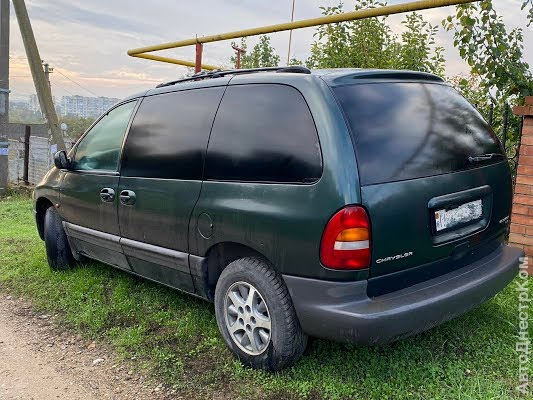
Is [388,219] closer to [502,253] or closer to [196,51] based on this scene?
[502,253]

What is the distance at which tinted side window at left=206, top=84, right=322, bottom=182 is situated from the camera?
2578mm

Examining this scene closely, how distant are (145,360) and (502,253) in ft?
7.99

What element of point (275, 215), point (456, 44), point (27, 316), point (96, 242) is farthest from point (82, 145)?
point (456, 44)

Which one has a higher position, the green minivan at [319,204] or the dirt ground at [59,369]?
the green minivan at [319,204]

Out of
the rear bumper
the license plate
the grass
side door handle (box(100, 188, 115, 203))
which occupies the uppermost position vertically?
the license plate

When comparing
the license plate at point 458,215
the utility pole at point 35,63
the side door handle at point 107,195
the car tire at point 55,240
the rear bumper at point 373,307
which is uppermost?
the utility pole at point 35,63

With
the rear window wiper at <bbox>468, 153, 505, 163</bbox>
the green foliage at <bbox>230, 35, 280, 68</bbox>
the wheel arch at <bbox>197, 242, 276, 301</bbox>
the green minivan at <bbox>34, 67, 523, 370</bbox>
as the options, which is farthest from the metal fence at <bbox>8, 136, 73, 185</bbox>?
the rear window wiper at <bbox>468, 153, 505, 163</bbox>

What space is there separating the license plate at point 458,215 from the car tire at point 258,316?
3.06ft

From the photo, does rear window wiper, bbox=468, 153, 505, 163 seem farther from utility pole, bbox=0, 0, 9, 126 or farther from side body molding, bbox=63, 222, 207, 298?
utility pole, bbox=0, 0, 9, 126

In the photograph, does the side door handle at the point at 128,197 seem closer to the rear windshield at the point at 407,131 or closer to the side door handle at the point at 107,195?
the side door handle at the point at 107,195

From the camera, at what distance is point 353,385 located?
8.89 ft

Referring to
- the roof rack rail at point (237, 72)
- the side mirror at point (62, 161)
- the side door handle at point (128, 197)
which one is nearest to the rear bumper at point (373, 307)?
the roof rack rail at point (237, 72)

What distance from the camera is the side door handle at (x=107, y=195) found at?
12.4 feet

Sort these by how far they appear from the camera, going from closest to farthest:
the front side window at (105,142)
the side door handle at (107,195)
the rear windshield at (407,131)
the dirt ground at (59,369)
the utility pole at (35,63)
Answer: the rear windshield at (407,131) → the dirt ground at (59,369) → the side door handle at (107,195) → the front side window at (105,142) → the utility pole at (35,63)
